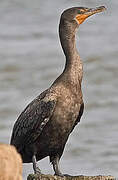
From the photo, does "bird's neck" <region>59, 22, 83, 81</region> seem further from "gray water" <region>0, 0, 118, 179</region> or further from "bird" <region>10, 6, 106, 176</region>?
"gray water" <region>0, 0, 118, 179</region>

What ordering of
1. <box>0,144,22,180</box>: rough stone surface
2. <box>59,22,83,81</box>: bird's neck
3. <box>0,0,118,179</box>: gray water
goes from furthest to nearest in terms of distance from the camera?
<box>0,0,118,179</box>: gray water < <box>59,22,83,81</box>: bird's neck < <box>0,144,22,180</box>: rough stone surface

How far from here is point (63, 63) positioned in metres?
39.4

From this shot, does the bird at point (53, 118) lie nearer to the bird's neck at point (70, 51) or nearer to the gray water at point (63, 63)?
the bird's neck at point (70, 51)

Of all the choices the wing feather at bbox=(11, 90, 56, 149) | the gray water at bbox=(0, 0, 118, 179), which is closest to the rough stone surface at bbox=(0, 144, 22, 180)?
the wing feather at bbox=(11, 90, 56, 149)

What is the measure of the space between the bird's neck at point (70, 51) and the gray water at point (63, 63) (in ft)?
59.0

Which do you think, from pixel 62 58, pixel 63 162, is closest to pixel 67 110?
pixel 63 162

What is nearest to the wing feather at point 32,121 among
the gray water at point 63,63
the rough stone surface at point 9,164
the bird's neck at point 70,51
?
the bird's neck at point 70,51

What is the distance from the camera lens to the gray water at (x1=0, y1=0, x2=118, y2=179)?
33844mm

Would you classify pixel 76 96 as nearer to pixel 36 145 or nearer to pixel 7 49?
pixel 36 145

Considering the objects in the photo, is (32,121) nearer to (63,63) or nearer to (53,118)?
(53,118)

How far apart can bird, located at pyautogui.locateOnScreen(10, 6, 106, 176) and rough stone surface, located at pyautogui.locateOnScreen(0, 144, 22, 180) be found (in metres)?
3.96

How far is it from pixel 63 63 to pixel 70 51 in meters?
26.4

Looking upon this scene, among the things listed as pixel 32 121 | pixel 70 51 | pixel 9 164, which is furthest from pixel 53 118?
pixel 9 164

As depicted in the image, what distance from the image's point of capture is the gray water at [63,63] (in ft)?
111
